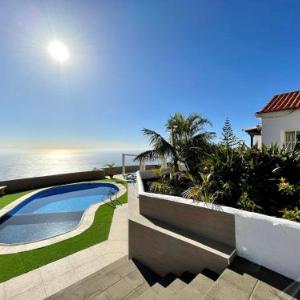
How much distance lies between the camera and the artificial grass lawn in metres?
5.45

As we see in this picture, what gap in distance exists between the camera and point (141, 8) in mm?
8125

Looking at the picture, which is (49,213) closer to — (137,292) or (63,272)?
(63,272)

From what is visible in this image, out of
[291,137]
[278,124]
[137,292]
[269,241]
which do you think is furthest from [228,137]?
[137,292]

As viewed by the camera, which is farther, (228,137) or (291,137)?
(291,137)

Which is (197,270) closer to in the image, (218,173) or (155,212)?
(155,212)

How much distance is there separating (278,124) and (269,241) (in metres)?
7.80

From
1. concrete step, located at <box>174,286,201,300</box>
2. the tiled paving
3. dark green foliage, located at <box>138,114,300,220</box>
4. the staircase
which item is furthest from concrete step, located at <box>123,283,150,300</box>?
dark green foliage, located at <box>138,114,300,220</box>

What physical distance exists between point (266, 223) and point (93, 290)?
354 cm

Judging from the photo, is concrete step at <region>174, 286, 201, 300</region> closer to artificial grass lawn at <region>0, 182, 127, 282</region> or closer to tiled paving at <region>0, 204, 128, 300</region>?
tiled paving at <region>0, 204, 128, 300</region>

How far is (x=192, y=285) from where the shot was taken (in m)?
3.30

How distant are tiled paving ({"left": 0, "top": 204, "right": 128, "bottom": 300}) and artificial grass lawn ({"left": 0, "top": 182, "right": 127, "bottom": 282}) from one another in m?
0.29

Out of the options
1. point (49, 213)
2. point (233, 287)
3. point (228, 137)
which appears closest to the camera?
point (233, 287)

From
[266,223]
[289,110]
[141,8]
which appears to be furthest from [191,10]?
[266,223]

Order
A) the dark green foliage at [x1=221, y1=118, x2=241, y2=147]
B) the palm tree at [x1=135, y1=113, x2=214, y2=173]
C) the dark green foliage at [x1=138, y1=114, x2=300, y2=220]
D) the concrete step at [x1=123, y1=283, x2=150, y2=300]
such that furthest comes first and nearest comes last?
the palm tree at [x1=135, y1=113, x2=214, y2=173], the dark green foliage at [x1=221, y1=118, x2=241, y2=147], the dark green foliage at [x1=138, y1=114, x2=300, y2=220], the concrete step at [x1=123, y1=283, x2=150, y2=300]
